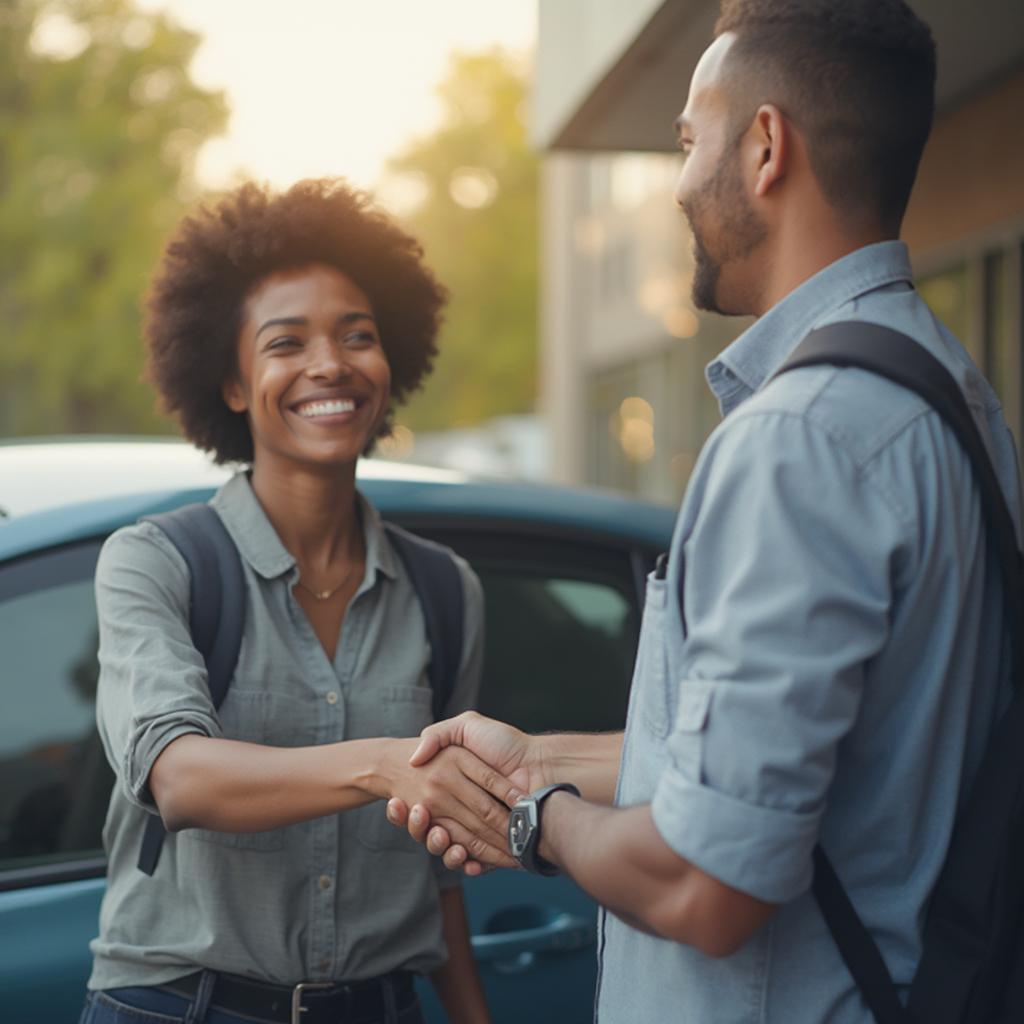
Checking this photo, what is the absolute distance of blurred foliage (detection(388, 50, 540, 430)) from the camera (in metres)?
28.2

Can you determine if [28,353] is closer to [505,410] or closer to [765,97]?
[505,410]

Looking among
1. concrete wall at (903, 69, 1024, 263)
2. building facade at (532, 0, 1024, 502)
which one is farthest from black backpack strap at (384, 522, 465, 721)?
concrete wall at (903, 69, 1024, 263)

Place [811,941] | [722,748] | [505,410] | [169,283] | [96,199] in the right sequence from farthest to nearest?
[505,410], [96,199], [169,283], [811,941], [722,748]

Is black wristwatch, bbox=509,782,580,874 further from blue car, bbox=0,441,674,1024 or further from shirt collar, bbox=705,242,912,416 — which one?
blue car, bbox=0,441,674,1024

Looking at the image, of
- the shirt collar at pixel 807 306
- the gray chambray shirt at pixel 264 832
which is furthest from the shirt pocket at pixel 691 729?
the gray chambray shirt at pixel 264 832

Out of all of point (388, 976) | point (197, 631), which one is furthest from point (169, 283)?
point (388, 976)

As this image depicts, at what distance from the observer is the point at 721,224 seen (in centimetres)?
176

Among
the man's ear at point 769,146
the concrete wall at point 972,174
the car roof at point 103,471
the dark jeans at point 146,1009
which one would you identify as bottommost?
the dark jeans at point 146,1009

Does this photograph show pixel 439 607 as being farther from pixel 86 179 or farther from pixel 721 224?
pixel 86 179

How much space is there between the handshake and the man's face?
2.59 ft

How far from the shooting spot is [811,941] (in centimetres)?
161

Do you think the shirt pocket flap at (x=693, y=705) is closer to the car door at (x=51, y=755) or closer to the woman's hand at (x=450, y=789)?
the woman's hand at (x=450, y=789)

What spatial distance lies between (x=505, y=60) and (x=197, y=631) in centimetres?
2977

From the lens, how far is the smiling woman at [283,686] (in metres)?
2.15
